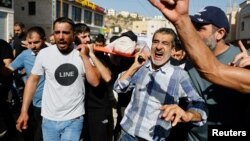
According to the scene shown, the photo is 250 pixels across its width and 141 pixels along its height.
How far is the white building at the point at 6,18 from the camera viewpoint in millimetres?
24312

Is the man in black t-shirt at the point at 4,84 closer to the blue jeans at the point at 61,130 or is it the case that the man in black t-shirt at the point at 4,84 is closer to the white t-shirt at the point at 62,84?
the white t-shirt at the point at 62,84

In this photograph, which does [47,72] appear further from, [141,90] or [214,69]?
[214,69]

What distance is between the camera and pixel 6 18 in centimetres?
2494

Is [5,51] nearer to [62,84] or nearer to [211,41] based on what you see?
[62,84]

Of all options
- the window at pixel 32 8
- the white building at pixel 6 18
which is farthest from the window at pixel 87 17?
the white building at pixel 6 18

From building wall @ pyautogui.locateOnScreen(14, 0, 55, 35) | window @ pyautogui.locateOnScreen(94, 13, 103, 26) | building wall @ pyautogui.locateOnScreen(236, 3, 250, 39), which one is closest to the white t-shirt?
building wall @ pyautogui.locateOnScreen(14, 0, 55, 35)

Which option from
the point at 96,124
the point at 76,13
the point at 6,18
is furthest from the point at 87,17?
the point at 96,124

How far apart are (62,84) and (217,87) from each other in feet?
5.65

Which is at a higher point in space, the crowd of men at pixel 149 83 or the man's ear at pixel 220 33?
the man's ear at pixel 220 33

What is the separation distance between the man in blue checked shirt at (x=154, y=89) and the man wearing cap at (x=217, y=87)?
32cm

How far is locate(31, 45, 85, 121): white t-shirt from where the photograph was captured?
350 centimetres

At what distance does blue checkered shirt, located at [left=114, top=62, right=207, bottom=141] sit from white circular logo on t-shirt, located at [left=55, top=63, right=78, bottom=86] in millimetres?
738

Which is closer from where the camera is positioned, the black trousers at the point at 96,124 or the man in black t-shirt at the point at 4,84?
the black trousers at the point at 96,124

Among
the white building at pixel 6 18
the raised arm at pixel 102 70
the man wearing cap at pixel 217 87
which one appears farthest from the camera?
the white building at pixel 6 18
